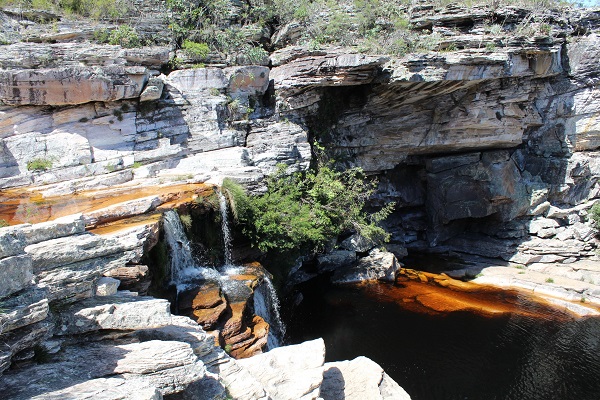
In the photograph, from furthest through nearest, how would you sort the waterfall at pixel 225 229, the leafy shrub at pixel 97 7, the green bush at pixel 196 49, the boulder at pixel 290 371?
the leafy shrub at pixel 97 7 → the green bush at pixel 196 49 → the waterfall at pixel 225 229 → the boulder at pixel 290 371

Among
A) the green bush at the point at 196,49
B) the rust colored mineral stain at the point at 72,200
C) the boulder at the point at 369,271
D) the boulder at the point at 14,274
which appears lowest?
the boulder at the point at 369,271

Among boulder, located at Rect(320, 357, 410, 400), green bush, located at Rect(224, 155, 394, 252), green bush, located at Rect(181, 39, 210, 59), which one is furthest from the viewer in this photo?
green bush, located at Rect(181, 39, 210, 59)

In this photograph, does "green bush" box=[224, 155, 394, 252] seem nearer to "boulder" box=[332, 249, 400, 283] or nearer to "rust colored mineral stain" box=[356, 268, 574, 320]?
"boulder" box=[332, 249, 400, 283]

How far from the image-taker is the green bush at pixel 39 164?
13859 millimetres

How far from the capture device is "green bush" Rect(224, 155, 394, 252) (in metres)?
13.4

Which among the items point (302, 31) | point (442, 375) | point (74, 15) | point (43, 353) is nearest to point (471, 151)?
point (302, 31)

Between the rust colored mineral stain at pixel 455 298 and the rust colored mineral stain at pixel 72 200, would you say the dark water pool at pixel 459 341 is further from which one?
the rust colored mineral stain at pixel 72 200

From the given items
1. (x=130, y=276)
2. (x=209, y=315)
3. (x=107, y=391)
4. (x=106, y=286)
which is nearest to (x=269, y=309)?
(x=209, y=315)

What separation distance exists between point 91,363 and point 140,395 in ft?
3.71

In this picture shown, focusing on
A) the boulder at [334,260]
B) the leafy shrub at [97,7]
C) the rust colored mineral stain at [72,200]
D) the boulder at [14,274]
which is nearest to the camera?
the boulder at [14,274]

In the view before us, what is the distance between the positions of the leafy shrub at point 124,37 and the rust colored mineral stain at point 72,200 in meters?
7.38

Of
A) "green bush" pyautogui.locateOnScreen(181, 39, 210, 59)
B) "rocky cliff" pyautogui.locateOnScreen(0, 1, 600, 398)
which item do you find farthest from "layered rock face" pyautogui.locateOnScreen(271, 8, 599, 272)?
"green bush" pyautogui.locateOnScreen(181, 39, 210, 59)

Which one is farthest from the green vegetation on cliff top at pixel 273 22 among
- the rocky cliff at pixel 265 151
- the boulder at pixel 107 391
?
the boulder at pixel 107 391

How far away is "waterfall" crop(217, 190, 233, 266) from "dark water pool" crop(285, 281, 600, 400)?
306 cm
